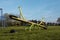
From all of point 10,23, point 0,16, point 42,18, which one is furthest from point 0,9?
point 10,23

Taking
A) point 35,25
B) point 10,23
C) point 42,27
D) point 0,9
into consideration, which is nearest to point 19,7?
point 35,25

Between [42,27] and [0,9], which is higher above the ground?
[0,9]

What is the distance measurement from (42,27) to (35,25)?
5.52 feet

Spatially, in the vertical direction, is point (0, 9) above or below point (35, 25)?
above

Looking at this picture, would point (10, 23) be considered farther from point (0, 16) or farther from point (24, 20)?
point (24, 20)

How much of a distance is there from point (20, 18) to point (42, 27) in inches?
204

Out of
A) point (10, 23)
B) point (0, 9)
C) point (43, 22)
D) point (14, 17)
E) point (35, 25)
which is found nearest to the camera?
point (14, 17)

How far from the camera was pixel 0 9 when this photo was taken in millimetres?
29859

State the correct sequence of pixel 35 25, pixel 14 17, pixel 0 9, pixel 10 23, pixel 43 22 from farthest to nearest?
pixel 10 23
pixel 0 9
pixel 43 22
pixel 35 25
pixel 14 17

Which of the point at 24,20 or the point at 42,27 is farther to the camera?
the point at 42,27

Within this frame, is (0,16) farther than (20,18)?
Yes

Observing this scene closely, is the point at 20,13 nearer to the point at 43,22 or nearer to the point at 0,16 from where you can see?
the point at 43,22

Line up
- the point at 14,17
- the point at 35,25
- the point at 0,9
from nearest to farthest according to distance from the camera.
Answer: the point at 14,17
the point at 35,25
the point at 0,9

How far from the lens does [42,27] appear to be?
84.4ft
